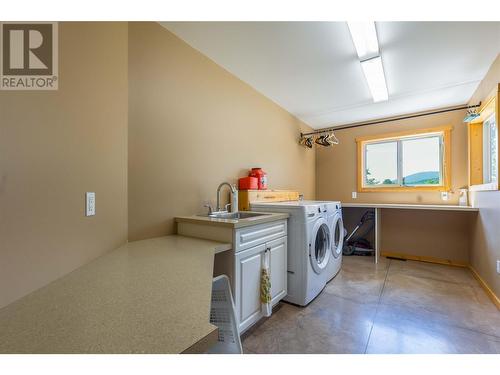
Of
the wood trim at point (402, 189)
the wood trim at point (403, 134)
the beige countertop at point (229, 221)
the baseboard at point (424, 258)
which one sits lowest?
the baseboard at point (424, 258)

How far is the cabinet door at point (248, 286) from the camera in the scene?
5.14 ft

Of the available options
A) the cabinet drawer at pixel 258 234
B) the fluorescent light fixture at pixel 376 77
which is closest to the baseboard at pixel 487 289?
the cabinet drawer at pixel 258 234

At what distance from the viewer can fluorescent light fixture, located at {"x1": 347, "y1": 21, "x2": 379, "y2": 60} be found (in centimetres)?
162

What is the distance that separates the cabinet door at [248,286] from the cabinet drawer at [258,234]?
0.16 ft

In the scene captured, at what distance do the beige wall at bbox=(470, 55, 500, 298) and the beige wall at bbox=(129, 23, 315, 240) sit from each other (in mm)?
2433

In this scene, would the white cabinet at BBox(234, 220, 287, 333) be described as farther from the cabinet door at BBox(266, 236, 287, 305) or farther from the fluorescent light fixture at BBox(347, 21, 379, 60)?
the fluorescent light fixture at BBox(347, 21, 379, 60)

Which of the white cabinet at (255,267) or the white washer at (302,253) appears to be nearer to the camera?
the white cabinet at (255,267)

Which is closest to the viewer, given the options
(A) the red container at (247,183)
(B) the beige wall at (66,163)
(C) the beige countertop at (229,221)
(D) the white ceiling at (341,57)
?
(B) the beige wall at (66,163)

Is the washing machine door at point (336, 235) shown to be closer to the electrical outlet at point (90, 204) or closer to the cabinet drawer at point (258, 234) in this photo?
the cabinet drawer at point (258, 234)

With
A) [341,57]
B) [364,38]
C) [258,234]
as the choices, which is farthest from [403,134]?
[258,234]

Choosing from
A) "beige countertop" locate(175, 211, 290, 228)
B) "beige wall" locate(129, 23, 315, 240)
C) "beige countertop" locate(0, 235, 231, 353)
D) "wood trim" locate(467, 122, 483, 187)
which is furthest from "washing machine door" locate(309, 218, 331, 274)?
"wood trim" locate(467, 122, 483, 187)

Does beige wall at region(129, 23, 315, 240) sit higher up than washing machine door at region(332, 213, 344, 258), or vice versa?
beige wall at region(129, 23, 315, 240)

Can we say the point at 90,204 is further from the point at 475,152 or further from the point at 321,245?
the point at 475,152
